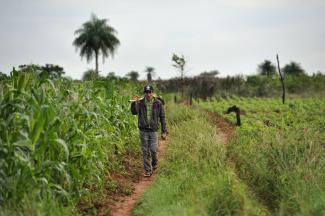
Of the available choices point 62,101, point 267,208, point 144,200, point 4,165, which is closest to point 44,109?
point 4,165

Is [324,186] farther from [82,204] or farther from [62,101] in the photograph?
[62,101]

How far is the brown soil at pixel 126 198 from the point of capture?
22.3 ft

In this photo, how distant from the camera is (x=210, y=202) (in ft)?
20.4

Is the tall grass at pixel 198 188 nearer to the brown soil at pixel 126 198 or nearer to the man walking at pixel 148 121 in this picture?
the brown soil at pixel 126 198

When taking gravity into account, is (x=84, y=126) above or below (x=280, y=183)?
above

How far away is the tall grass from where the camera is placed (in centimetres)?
607

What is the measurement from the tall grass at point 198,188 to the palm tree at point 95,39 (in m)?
46.6

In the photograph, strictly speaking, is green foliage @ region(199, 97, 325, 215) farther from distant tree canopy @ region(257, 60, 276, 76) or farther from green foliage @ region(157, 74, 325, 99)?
distant tree canopy @ region(257, 60, 276, 76)

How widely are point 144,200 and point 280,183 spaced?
2.11 meters

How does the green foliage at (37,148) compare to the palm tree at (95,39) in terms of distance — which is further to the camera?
the palm tree at (95,39)

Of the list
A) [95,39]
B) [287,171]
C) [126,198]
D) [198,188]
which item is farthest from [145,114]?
[95,39]

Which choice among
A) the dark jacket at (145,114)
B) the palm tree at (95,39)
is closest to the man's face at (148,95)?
the dark jacket at (145,114)

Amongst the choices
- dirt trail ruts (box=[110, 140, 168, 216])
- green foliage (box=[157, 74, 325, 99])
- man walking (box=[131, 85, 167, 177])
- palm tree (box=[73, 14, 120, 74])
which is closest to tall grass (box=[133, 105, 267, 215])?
dirt trail ruts (box=[110, 140, 168, 216])

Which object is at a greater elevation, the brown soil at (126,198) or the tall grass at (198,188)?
the tall grass at (198,188)
